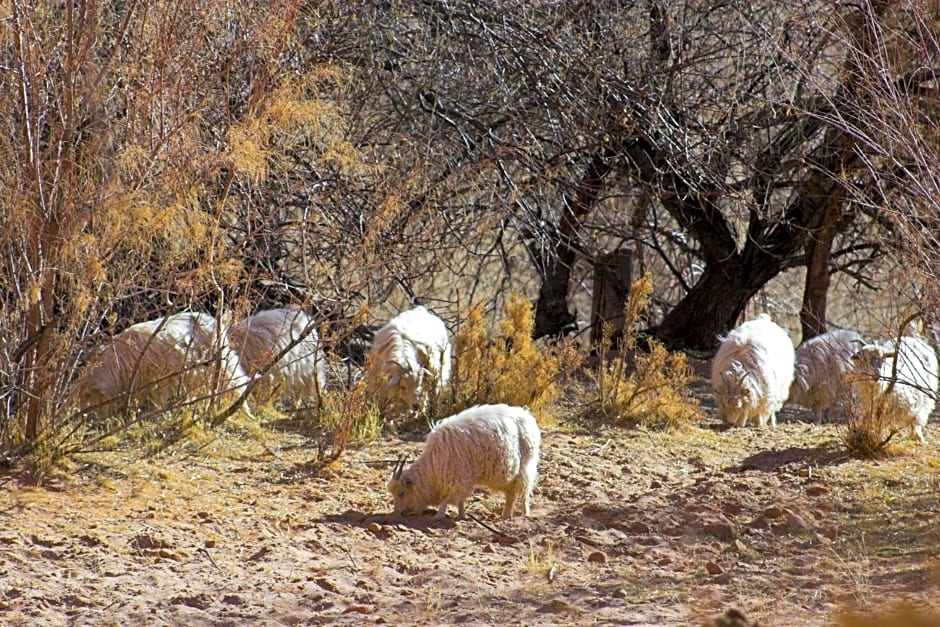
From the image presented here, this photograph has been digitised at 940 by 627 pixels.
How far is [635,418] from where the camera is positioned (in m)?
10.6

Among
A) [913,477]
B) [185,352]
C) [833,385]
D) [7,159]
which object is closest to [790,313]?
[833,385]

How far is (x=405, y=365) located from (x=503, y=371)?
36.3 inches

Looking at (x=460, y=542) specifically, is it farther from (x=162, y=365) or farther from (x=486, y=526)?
(x=162, y=365)

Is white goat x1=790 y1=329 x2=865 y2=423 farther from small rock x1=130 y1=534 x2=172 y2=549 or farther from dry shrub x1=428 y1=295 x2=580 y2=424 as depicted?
small rock x1=130 y1=534 x2=172 y2=549

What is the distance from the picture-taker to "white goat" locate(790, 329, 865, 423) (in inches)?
440

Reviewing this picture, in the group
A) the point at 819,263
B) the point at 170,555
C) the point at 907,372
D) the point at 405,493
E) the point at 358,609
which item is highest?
the point at 819,263

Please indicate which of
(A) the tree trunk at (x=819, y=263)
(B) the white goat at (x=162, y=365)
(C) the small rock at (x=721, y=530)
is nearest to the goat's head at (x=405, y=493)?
(C) the small rock at (x=721, y=530)

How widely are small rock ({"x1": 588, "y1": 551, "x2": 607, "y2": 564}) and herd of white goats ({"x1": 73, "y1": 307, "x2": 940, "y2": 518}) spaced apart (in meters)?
0.78

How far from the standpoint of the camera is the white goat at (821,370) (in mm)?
11172

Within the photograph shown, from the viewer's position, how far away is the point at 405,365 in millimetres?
9906

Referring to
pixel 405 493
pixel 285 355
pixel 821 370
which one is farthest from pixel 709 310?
pixel 405 493

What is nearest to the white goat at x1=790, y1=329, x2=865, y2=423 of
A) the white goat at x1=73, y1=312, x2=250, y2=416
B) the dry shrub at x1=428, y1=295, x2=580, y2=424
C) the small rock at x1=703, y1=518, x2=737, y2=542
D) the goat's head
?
the dry shrub at x1=428, y1=295, x2=580, y2=424

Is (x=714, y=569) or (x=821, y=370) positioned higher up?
(x=821, y=370)

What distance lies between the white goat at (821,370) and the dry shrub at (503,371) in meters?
2.51
